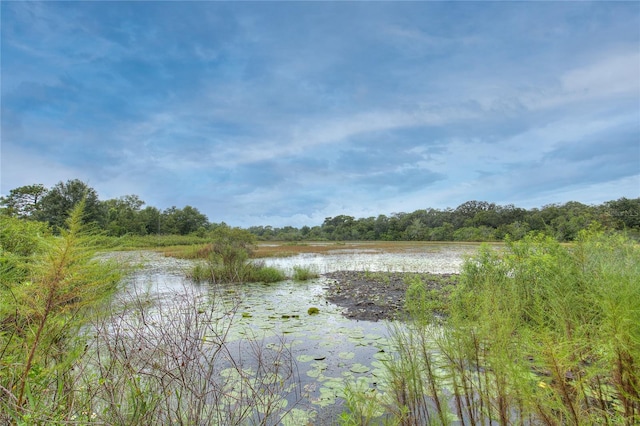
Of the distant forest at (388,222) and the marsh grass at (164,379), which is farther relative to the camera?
the distant forest at (388,222)

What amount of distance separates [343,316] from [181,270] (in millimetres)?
10480

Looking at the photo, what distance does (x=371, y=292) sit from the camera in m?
10.8

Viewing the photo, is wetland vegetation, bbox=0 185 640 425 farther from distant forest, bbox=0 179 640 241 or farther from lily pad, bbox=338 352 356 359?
distant forest, bbox=0 179 640 241

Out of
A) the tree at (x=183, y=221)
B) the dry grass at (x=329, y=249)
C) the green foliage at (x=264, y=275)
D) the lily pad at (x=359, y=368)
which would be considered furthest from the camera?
the tree at (x=183, y=221)

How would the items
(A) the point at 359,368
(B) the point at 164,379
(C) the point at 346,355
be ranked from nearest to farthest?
(B) the point at 164,379 < (A) the point at 359,368 < (C) the point at 346,355

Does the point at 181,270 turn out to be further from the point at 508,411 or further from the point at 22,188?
the point at 22,188

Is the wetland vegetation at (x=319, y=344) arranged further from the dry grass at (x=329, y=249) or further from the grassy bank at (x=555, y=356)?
the dry grass at (x=329, y=249)

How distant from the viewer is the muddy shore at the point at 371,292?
8.18 metres

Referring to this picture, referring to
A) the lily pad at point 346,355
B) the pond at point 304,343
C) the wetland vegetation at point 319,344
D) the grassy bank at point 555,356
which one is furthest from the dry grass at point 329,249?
the grassy bank at point 555,356

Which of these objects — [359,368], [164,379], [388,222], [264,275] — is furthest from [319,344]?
[388,222]

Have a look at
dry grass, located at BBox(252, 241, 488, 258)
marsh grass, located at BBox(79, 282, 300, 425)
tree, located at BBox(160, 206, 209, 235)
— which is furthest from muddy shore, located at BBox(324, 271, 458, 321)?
tree, located at BBox(160, 206, 209, 235)

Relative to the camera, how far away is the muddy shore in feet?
26.8

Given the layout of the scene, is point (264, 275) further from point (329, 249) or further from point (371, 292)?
point (329, 249)

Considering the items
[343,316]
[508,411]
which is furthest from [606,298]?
[343,316]
